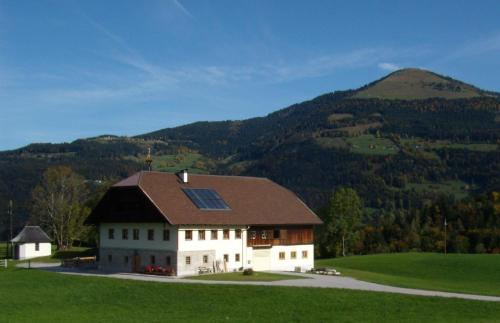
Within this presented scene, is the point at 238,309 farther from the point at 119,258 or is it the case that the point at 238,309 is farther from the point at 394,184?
the point at 394,184

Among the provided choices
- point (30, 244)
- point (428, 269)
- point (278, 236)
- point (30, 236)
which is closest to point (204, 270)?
point (278, 236)

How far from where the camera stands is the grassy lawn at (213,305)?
31.1m

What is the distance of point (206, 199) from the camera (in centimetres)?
5619

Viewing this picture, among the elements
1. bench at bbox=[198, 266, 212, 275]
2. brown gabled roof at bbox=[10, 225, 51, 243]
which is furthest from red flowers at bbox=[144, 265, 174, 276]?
brown gabled roof at bbox=[10, 225, 51, 243]

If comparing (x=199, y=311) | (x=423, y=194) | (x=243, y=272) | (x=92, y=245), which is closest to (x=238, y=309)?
(x=199, y=311)

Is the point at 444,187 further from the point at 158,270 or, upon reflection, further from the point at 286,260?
the point at 158,270

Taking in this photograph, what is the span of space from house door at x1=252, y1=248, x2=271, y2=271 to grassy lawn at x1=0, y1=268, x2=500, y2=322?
54.6 feet

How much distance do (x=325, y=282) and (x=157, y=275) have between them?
13087 millimetres

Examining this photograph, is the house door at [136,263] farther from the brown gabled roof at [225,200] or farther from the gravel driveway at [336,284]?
the brown gabled roof at [225,200]

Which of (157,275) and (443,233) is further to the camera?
(443,233)

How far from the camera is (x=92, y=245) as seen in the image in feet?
291

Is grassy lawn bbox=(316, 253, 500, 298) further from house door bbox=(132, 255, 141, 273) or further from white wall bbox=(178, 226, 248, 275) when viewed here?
house door bbox=(132, 255, 141, 273)

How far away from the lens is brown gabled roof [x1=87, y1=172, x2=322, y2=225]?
174ft

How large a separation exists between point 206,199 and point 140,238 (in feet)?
21.0
